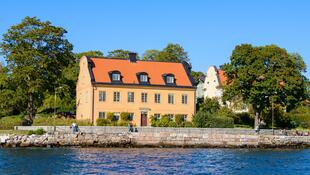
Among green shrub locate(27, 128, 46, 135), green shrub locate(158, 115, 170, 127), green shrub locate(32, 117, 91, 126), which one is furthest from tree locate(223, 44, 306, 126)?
green shrub locate(27, 128, 46, 135)

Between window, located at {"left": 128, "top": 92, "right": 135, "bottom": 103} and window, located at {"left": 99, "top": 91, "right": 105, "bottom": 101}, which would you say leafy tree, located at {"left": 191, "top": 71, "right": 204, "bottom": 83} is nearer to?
window, located at {"left": 128, "top": 92, "right": 135, "bottom": 103}

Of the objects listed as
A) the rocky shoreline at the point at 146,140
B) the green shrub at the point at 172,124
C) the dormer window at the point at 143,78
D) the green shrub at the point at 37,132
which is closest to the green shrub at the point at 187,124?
the green shrub at the point at 172,124

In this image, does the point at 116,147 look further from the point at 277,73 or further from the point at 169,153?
the point at 277,73

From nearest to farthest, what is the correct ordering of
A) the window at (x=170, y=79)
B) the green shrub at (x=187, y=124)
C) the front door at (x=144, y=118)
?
the green shrub at (x=187, y=124)
the front door at (x=144, y=118)
the window at (x=170, y=79)

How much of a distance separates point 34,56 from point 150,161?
35133 millimetres

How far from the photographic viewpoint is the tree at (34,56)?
7388 cm

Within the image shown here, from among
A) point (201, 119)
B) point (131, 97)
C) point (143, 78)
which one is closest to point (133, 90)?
point (131, 97)

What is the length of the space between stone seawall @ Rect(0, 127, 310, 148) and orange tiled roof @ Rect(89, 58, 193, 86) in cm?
1524

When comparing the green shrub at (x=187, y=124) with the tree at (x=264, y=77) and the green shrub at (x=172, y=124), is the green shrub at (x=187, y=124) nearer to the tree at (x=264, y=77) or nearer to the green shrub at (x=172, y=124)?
the green shrub at (x=172, y=124)

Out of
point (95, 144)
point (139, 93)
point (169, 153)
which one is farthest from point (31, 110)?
point (169, 153)

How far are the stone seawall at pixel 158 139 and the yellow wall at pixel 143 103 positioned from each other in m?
13.1

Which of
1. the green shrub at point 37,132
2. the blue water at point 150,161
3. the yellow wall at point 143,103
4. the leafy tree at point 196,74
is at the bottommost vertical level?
the blue water at point 150,161

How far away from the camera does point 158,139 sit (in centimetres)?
5928

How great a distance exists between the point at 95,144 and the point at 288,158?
18.8 meters
